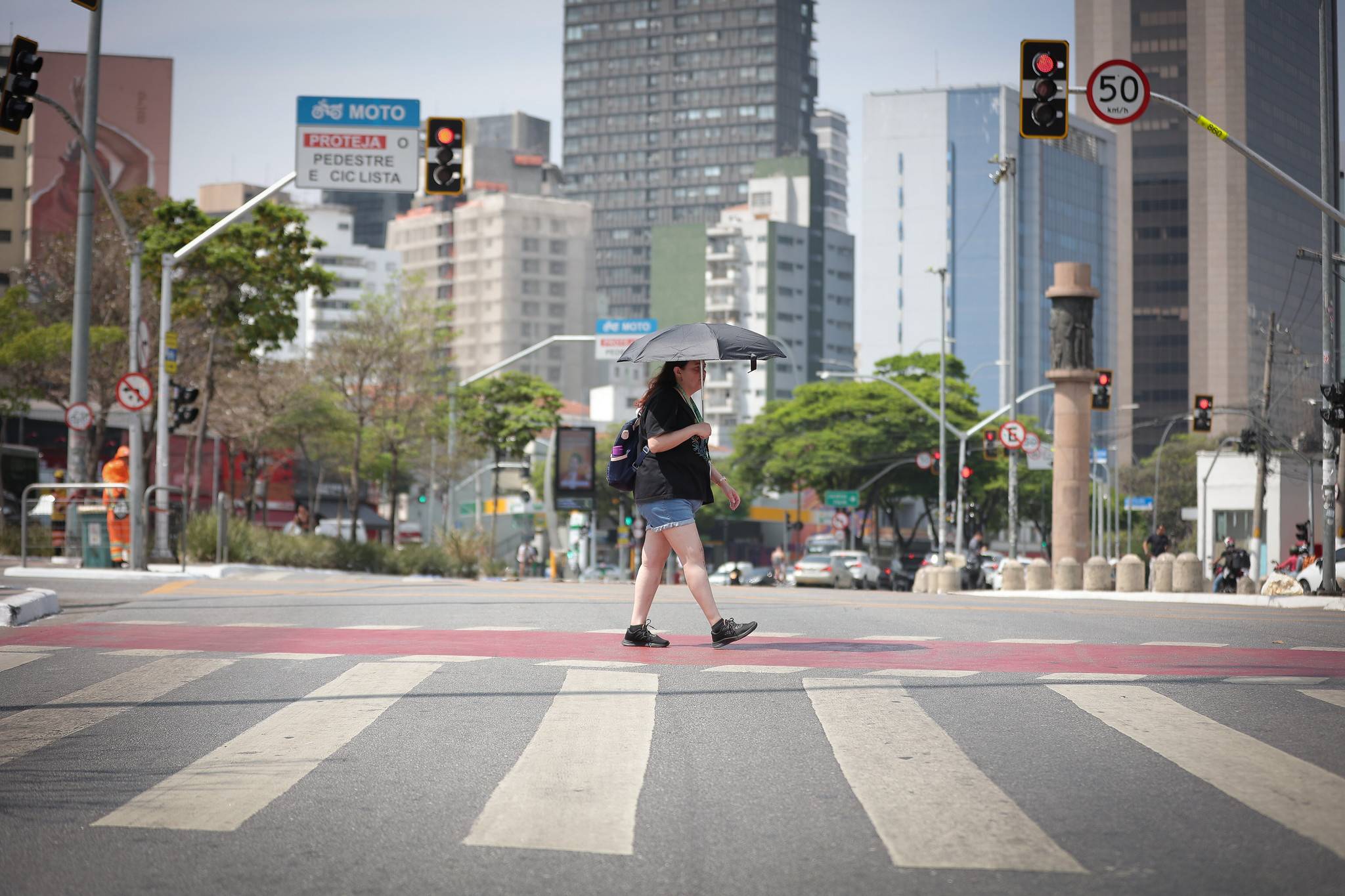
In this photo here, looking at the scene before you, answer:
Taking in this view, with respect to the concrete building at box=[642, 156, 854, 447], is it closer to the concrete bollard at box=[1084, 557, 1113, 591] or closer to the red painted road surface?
the concrete bollard at box=[1084, 557, 1113, 591]

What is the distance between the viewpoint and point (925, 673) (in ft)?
30.5

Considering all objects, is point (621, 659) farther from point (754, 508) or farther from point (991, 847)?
point (754, 508)

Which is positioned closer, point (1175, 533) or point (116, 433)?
point (116, 433)

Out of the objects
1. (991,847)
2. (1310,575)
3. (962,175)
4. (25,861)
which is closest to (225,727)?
(25,861)

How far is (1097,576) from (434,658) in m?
28.9

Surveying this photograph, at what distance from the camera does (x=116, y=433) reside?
6656 cm

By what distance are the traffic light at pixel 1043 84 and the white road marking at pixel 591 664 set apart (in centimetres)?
1069

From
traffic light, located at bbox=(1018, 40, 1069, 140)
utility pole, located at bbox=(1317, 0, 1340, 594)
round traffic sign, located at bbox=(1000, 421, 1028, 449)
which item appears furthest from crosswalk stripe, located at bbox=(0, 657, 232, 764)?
round traffic sign, located at bbox=(1000, 421, 1028, 449)

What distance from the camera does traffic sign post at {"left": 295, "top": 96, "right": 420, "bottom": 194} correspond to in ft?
83.5

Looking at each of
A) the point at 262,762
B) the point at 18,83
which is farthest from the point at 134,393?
the point at 262,762

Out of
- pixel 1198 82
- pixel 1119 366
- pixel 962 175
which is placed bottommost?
pixel 1119 366

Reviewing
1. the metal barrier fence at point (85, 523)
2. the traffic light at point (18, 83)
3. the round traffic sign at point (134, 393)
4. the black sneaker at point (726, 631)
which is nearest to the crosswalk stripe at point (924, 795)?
the black sneaker at point (726, 631)

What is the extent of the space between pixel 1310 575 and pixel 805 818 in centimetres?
2799

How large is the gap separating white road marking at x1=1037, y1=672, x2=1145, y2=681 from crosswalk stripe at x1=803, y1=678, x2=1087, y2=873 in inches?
54.5
